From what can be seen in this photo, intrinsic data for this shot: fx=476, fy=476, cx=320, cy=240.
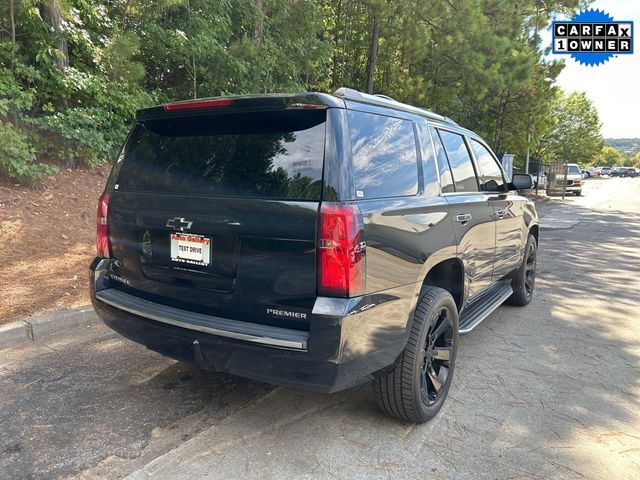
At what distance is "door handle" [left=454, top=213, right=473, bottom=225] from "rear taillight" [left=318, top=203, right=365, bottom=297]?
Answer: 1.32 metres

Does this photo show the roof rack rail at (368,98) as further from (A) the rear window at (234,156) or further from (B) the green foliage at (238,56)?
(B) the green foliage at (238,56)

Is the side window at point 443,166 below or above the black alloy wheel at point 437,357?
above

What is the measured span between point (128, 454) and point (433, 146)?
8.95ft

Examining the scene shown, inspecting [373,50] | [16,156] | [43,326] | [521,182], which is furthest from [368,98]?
[373,50]

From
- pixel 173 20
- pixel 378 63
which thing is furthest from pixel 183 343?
pixel 378 63

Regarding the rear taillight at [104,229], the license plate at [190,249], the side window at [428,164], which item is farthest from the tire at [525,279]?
the rear taillight at [104,229]

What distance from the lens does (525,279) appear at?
556 centimetres

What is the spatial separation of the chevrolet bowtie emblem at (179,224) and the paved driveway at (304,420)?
47.8 inches

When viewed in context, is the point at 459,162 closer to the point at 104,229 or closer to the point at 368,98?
the point at 368,98

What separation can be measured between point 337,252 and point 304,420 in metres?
1.30

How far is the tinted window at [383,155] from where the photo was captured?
255cm

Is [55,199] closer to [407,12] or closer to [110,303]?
[110,303]

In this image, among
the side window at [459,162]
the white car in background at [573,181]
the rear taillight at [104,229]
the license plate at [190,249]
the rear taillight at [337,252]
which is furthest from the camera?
the white car in background at [573,181]

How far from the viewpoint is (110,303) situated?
2998 mm
